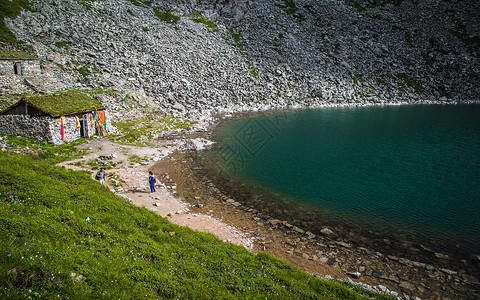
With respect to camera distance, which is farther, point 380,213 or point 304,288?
point 380,213

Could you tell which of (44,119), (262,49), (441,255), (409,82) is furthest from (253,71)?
(441,255)

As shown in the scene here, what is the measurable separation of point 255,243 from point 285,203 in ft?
23.0

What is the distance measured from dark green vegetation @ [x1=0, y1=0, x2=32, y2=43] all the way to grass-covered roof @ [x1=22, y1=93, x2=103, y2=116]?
3422cm

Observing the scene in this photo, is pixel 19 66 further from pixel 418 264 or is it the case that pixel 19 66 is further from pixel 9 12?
pixel 418 264

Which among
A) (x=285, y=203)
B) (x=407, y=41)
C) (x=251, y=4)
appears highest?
(x=251, y=4)

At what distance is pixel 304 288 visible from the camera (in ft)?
37.3

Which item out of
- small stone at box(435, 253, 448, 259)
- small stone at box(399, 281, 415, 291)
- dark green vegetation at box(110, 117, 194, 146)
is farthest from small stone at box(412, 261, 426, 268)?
dark green vegetation at box(110, 117, 194, 146)

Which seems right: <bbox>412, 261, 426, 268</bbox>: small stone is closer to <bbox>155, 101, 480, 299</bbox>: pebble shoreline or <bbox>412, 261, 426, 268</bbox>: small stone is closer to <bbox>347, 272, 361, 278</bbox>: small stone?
<bbox>155, 101, 480, 299</bbox>: pebble shoreline

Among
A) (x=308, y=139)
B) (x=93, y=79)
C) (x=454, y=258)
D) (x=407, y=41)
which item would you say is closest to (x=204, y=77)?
(x=93, y=79)

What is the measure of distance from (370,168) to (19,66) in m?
54.4

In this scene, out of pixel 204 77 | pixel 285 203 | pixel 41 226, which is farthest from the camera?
pixel 204 77

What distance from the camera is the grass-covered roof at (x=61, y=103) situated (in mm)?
29284

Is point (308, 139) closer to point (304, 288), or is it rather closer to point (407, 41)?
point (304, 288)

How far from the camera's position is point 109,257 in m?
9.98
